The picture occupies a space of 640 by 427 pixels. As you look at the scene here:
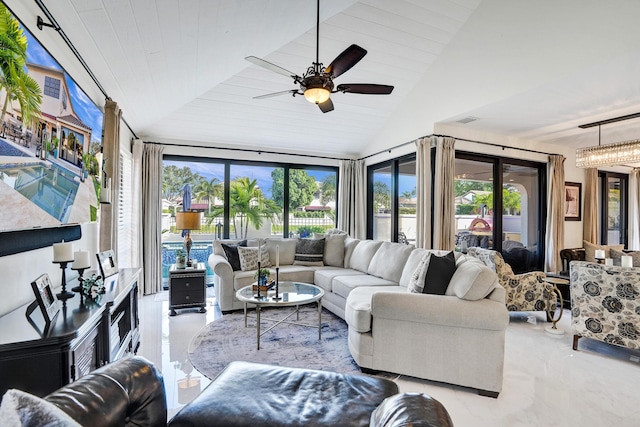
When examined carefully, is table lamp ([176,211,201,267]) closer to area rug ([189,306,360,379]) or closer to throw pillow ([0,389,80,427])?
area rug ([189,306,360,379])

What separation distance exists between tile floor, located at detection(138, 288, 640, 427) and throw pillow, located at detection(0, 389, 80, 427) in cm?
174

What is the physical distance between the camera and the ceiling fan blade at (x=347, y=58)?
2.54 meters

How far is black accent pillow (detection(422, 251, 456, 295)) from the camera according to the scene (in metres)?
2.65

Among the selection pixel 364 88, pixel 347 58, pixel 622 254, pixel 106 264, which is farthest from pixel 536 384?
pixel 622 254

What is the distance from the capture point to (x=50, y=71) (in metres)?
1.84

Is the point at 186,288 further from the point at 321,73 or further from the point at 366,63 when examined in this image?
the point at 366,63

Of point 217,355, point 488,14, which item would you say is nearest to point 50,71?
point 217,355

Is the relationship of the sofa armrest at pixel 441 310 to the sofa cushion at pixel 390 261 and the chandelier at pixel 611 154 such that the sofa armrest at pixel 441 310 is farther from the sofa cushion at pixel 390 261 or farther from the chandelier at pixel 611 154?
the chandelier at pixel 611 154

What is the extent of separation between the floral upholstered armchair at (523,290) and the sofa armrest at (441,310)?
5.60 ft

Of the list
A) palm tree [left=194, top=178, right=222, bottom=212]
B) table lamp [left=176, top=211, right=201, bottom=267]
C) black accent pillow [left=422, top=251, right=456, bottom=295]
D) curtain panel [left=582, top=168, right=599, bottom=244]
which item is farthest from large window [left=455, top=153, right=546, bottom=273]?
palm tree [left=194, top=178, right=222, bottom=212]

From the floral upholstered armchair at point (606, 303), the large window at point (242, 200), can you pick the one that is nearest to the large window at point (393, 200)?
the large window at point (242, 200)

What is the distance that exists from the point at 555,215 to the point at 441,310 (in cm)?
447

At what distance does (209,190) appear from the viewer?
5.73 m

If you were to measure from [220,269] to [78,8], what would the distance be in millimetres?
2978
